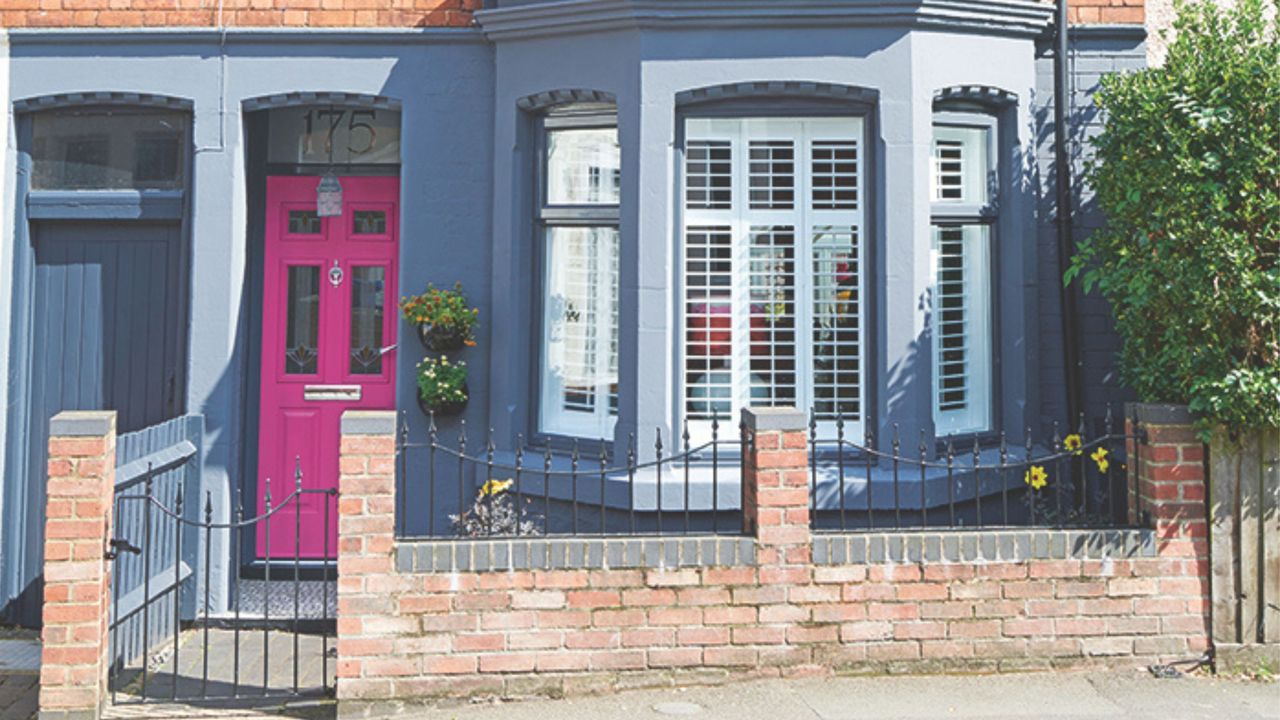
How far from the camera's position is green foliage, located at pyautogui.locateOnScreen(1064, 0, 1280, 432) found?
17.2 ft

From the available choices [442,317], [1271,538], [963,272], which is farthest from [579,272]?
[1271,538]

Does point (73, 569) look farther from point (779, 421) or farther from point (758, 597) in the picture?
point (779, 421)

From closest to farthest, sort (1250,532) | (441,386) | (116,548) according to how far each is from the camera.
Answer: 1. (116,548)
2. (1250,532)
3. (441,386)

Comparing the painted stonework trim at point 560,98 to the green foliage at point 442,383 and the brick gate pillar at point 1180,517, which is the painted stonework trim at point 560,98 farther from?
the brick gate pillar at point 1180,517

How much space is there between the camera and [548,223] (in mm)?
7031

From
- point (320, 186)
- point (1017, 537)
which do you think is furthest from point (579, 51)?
point (1017, 537)

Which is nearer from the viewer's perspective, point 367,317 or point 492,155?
point 492,155

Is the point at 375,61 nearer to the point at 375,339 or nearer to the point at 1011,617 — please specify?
the point at 375,339

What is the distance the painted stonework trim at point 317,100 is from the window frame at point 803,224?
1.98 meters

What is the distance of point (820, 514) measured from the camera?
21.2 feet

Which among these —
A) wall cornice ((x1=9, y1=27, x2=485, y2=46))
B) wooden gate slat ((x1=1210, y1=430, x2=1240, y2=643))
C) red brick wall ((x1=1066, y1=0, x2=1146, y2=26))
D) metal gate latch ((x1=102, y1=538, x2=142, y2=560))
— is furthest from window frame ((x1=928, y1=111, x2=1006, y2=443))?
metal gate latch ((x1=102, y1=538, x2=142, y2=560))

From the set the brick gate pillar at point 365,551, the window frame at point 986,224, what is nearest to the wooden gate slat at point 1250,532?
the window frame at point 986,224

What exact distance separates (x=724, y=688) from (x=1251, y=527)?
2680 mm

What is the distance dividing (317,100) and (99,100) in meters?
1.41
